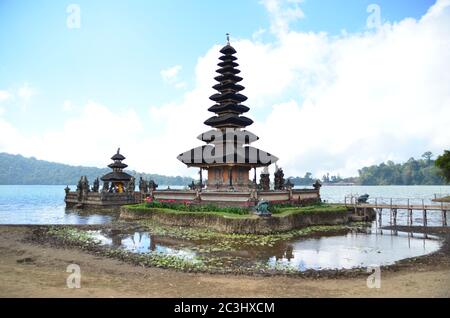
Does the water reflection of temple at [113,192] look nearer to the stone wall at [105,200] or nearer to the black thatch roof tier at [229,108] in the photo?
the stone wall at [105,200]

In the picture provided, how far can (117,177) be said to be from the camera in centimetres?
5684

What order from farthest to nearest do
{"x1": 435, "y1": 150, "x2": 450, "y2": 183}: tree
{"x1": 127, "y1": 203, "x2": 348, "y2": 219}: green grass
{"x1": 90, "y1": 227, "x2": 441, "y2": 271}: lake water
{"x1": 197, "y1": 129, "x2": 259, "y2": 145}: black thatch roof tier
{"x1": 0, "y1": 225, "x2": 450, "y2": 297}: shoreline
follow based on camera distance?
{"x1": 435, "y1": 150, "x2": 450, "y2": 183}: tree < {"x1": 197, "y1": 129, "x2": 259, "y2": 145}: black thatch roof tier < {"x1": 127, "y1": 203, "x2": 348, "y2": 219}: green grass < {"x1": 90, "y1": 227, "x2": 441, "y2": 271}: lake water < {"x1": 0, "y1": 225, "x2": 450, "y2": 297}: shoreline

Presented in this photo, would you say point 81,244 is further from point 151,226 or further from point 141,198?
point 141,198

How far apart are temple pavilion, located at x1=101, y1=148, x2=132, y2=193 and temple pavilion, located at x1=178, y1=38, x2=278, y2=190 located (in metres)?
21.9

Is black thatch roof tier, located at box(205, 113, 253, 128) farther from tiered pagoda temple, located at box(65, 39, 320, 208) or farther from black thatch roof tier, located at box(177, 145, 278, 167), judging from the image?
black thatch roof tier, located at box(177, 145, 278, 167)

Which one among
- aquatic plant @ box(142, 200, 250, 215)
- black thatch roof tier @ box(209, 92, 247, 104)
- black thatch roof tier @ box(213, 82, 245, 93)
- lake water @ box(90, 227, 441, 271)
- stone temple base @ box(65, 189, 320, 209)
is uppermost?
black thatch roof tier @ box(213, 82, 245, 93)

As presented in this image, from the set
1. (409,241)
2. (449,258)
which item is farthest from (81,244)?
(409,241)

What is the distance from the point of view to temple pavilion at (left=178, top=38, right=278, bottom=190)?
3619cm

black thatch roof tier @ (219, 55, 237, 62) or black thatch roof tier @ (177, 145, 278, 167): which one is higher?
black thatch roof tier @ (219, 55, 237, 62)

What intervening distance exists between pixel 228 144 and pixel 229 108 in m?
4.40

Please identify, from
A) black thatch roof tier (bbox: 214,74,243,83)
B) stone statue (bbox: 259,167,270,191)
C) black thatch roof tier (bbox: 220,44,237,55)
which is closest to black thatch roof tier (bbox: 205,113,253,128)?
black thatch roof tier (bbox: 214,74,243,83)

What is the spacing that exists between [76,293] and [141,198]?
4522cm
